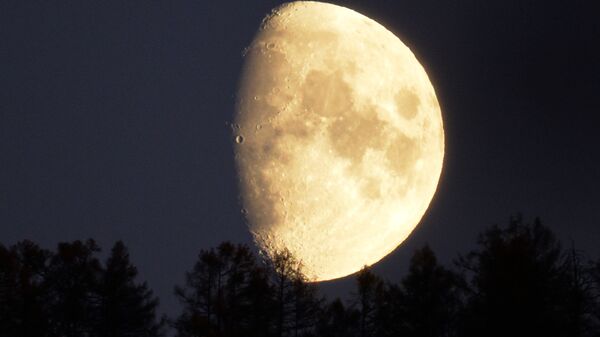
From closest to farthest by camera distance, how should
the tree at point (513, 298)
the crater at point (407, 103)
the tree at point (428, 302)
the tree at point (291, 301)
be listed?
the tree at point (513, 298), the tree at point (428, 302), the tree at point (291, 301), the crater at point (407, 103)

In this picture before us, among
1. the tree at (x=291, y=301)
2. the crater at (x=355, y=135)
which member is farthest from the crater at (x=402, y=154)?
the tree at (x=291, y=301)

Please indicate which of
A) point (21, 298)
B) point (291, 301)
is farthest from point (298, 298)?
point (21, 298)

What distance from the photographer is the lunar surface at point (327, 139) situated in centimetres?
3981

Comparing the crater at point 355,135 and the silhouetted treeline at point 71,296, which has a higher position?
the crater at point 355,135

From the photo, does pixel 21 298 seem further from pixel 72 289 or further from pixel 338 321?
pixel 338 321

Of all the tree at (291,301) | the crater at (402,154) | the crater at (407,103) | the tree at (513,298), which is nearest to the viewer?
the tree at (513,298)

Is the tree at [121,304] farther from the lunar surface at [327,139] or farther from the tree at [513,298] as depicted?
the tree at [513,298]

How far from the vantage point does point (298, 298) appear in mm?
39219

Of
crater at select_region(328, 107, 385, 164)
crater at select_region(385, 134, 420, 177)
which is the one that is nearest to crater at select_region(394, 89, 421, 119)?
crater at select_region(385, 134, 420, 177)

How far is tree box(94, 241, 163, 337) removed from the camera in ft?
132

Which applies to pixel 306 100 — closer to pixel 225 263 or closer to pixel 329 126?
pixel 329 126

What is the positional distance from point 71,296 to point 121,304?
230 cm

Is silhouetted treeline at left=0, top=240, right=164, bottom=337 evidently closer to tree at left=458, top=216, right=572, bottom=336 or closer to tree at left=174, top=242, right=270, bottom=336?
tree at left=174, top=242, right=270, bottom=336

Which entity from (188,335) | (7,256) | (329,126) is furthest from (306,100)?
(7,256)
